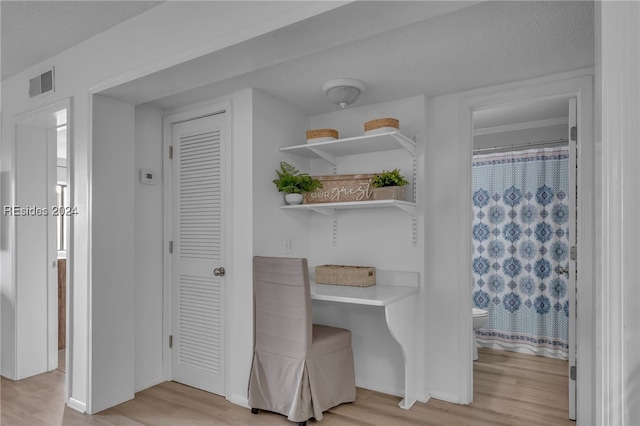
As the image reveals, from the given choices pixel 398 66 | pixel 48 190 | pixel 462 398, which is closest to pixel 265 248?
pixel 398 66

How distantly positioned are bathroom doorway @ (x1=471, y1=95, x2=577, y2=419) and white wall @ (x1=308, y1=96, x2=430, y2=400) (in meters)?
1.21

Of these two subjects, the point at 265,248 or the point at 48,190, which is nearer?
the point at 265,248

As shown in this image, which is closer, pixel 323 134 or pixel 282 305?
pixel 282 305

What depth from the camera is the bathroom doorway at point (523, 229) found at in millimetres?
3779

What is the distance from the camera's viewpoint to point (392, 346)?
305cm

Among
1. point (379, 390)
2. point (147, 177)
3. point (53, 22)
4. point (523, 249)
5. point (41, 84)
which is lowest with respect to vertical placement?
point (379, 390)

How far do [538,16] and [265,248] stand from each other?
2075 mm

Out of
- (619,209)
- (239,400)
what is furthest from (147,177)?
(619,209)

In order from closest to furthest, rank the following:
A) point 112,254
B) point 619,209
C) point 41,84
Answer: point 619,209, point 112,254, point 41,84

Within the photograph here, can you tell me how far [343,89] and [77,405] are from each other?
2.69 meters

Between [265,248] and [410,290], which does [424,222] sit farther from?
[265,248]

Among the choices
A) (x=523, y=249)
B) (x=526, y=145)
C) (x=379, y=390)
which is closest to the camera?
(x=379, y=390)

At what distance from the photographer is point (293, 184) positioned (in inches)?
118

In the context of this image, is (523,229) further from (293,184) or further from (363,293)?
(293,184)
